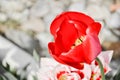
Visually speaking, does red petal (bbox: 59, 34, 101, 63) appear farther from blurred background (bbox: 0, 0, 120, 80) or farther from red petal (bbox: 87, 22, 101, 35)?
blurred background (bbox: 0, 0, 120, 80)

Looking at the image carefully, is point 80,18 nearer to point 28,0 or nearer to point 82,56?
point 82,56

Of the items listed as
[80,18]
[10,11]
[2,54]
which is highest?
[80,18]

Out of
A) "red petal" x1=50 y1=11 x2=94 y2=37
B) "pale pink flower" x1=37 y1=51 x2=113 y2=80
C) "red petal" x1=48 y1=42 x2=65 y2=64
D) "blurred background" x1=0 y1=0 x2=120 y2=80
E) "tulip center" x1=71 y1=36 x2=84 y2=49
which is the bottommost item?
"blurred background" x1=0 y1=0 x2=120 y2=80

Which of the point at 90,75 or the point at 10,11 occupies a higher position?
the point at 90,75

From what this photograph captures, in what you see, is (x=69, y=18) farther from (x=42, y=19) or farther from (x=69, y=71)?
(x=42, y=19)

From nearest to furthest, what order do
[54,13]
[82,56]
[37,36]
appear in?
[82,56], [37,36], [54,13]

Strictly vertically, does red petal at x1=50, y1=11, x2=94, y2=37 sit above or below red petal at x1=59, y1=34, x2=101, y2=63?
above

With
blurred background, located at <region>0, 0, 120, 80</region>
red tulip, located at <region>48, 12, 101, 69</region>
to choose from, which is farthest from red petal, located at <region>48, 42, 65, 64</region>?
blurred background, located at <region>0, 0, 120, 80</region>

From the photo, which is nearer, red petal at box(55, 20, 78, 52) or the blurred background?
red petal at box(55, 20, 78, 52)

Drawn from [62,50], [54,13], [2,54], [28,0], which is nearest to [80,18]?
[62,50]
